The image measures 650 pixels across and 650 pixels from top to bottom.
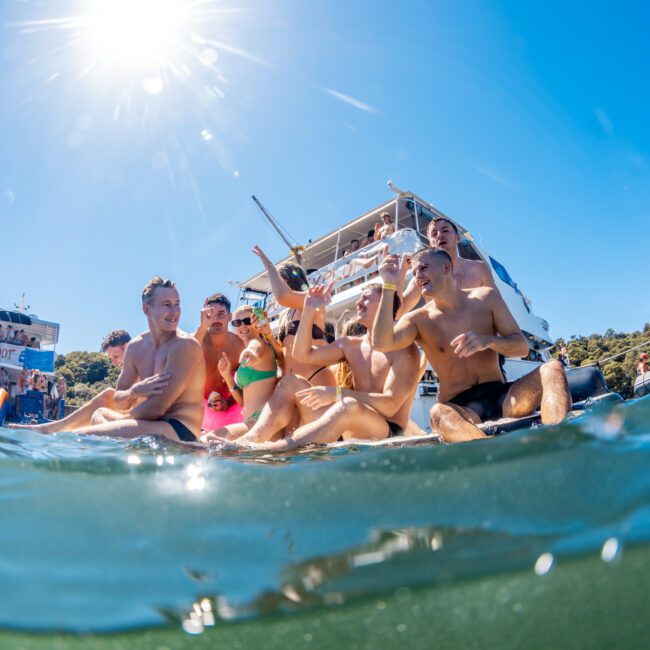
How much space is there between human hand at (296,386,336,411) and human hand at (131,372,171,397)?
92 cm

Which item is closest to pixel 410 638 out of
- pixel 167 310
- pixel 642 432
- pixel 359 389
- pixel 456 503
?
pixel 456 503

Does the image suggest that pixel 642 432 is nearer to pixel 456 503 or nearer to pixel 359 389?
pixel 456 503

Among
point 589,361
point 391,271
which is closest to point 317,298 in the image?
point 391,271

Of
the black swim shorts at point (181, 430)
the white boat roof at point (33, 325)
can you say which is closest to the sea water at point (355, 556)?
the black swim shorts at point (181, 430)

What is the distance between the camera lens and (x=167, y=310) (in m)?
3.32

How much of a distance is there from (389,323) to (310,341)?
2.54 feet

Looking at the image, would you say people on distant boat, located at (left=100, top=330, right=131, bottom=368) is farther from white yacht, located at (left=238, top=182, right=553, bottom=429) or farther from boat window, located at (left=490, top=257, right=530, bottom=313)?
boat window, located at (left=490, top=257, right=530, bottom=313)

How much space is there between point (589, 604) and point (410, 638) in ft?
1.59

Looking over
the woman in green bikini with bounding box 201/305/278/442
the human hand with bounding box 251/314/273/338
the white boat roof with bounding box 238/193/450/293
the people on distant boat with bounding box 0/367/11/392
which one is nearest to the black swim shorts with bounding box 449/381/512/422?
the woman in green bikini with bounding box 201/305/278/442

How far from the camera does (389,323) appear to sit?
291 centimetres

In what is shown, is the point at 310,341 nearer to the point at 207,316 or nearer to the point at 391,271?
the point at 391,271

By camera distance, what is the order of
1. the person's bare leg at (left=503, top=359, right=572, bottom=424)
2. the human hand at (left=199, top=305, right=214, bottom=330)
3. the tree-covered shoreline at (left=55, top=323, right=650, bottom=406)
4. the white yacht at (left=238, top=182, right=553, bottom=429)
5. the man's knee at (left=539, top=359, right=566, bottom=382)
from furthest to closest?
the tree-covered shoreline at (left=55, top=323, right=650, bottom=406) < the white yacht at (left=238, top=182, right=553, bottom=429) < the human hand at (left=199, top=305, right=214, bottom=330) < the man's knee at (left=539, top=359, right=566, bottom=382) < the person's bare leg at (left=503, top=359, right=572, bottom=424)

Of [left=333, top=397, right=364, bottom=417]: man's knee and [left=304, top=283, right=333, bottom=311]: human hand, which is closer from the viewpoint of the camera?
[left=333, top=397, right=364, bottom=417]: man's knee

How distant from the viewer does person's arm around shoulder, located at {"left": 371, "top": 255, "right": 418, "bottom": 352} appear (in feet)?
9.54
